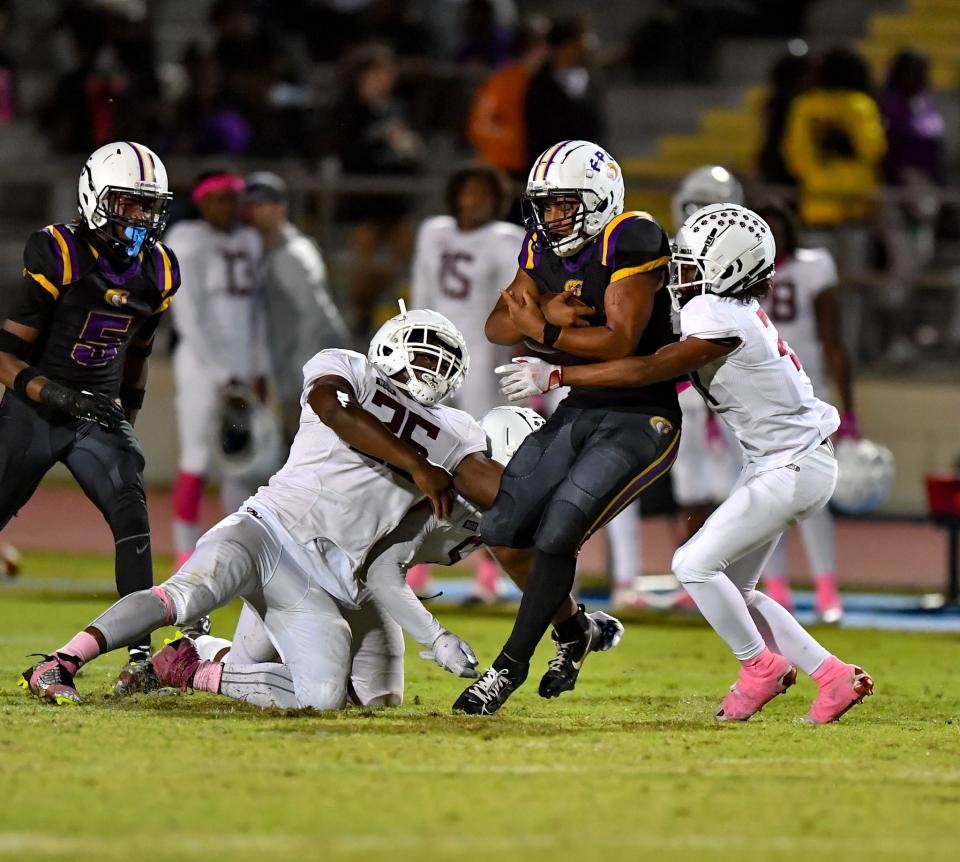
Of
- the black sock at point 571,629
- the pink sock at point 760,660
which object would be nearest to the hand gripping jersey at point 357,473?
the black sock at point 571,629

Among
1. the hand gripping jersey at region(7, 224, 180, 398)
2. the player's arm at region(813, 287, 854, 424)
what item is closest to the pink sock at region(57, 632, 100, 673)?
the hand gripping jersey at region(7, 224, 180, 398)

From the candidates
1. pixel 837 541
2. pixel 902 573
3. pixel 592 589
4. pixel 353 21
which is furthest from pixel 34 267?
pixel 353 21

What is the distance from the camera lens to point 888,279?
546 inches

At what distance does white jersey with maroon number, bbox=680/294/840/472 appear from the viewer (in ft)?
22.7

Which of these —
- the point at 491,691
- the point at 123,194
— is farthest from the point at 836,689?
the point at 123,194

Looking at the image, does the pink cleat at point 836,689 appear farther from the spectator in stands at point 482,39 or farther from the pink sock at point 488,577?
the spectator in stands at point 482,39

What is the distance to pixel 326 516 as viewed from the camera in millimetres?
6965

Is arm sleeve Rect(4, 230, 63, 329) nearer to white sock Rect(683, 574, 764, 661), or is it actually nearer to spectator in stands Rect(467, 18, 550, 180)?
white sock Rect(683, 574, 764, 661)

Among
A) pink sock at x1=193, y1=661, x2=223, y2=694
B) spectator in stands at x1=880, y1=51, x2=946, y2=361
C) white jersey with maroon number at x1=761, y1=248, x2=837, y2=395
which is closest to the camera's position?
pink sock at x1=193, y1=661, x2=223, y2=694

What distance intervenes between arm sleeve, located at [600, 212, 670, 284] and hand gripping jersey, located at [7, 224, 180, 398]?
1783mm

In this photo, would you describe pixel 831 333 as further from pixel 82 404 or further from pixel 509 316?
pixel 82 404

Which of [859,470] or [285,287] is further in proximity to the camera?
[285,287]

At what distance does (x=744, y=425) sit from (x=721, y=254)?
1.99ft

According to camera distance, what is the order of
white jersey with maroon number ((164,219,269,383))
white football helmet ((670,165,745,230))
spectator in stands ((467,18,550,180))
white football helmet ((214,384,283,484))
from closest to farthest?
1. white football helmet ((670,165,745,230))
2. white jersey with maroon number ((164,219,269,383))
3. white football helmet ((214,384,283,484))
4. spectator in stands ((467,18,550,180))
